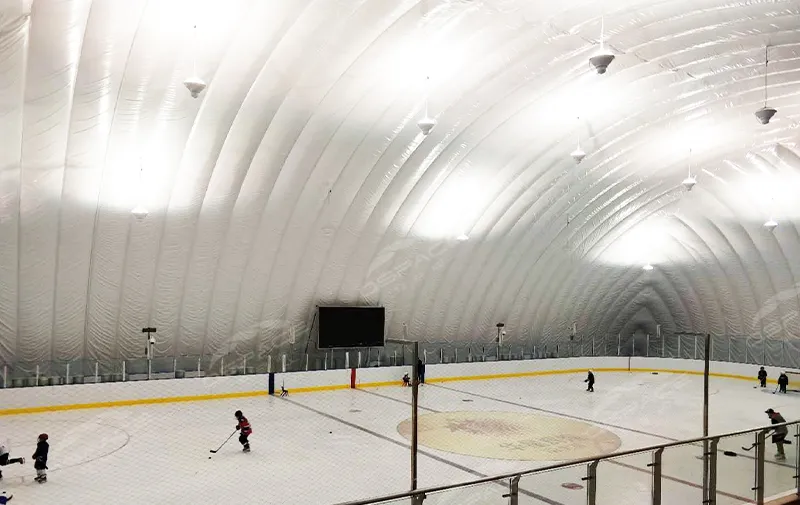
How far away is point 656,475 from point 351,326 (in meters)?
19.0

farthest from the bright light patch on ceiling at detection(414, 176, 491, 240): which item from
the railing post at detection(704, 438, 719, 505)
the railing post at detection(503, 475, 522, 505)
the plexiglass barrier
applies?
the railing post at detection(503, 475, 522, 505)

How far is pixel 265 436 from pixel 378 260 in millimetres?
10553

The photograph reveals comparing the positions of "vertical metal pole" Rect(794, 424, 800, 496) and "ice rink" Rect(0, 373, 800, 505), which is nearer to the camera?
"ice rink" Rect(0, 373, 800, 505)

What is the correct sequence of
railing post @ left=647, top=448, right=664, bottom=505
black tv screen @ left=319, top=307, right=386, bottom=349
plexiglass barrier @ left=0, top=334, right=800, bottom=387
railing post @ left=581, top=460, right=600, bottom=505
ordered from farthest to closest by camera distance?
black tv screen @ left=319, top=307, right=386, bottom=349 → plexiglass barrier @ left=0, top=334, right=800, bottom=387 → railing post @ left=647, top=448, right=664, bottom=505 → railing post @ left=581, top=460, right=600, bottom=505

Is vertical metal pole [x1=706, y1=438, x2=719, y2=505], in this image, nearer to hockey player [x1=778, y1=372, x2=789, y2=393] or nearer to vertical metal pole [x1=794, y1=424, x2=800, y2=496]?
vertical metal pole [x1=794, y1=424, x2=800, y2=496]

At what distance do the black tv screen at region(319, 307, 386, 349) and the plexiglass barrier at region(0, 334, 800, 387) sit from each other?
897mm

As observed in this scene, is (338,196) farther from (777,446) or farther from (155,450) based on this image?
(777,446)

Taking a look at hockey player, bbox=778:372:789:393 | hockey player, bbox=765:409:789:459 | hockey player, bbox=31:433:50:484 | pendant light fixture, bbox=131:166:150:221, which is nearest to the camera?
hockey player, bbox=765:409:789:459

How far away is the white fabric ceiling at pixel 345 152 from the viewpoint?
1495 centimetres

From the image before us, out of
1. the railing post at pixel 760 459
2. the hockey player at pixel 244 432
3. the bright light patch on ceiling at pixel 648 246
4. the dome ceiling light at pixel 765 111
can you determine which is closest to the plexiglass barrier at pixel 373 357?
the bright light patch on ceiling at pixel 648 246

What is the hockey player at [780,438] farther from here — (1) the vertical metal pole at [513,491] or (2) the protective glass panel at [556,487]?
(1) the vertical metal pole at [513,491]

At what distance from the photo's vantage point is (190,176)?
19.3m

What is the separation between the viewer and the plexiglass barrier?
2062cm

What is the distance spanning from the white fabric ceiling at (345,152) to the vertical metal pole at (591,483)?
34.1 feet
